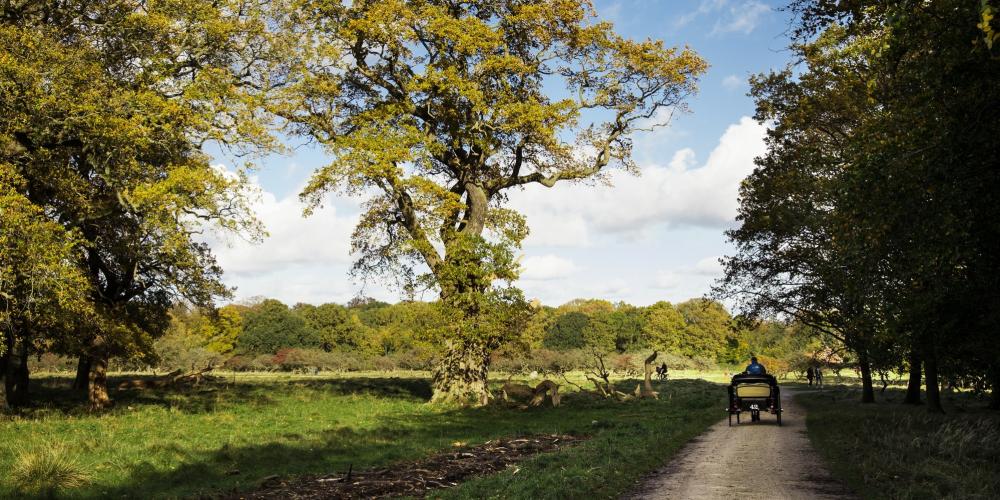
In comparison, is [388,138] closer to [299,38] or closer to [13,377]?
[299,38]

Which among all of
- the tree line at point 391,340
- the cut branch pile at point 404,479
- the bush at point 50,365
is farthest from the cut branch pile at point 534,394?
the bush at point 50,365

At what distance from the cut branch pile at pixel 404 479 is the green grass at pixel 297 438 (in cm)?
81

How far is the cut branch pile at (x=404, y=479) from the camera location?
13.3m

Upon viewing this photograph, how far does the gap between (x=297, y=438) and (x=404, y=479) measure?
7.96 metres

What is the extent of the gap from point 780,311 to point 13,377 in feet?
119

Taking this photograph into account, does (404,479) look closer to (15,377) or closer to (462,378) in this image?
(462,378)

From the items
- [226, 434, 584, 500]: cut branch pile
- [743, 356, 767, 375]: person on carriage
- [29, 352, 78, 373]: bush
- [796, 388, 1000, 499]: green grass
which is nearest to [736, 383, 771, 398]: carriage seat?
[743, 356, 767, 375]: person on carriage

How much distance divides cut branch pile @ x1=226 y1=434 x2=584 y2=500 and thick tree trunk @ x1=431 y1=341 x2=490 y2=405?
15.9 m

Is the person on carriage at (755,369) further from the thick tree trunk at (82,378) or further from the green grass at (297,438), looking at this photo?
the thick tree trunk at (82,378)

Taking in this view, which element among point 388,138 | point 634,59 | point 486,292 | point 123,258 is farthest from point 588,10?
point 123,258

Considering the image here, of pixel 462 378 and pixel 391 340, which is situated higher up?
pixel 391 340

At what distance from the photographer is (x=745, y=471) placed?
13.5 meters

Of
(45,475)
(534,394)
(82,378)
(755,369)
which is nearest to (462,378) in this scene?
(534,394)

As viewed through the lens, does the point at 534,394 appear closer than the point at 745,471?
No
